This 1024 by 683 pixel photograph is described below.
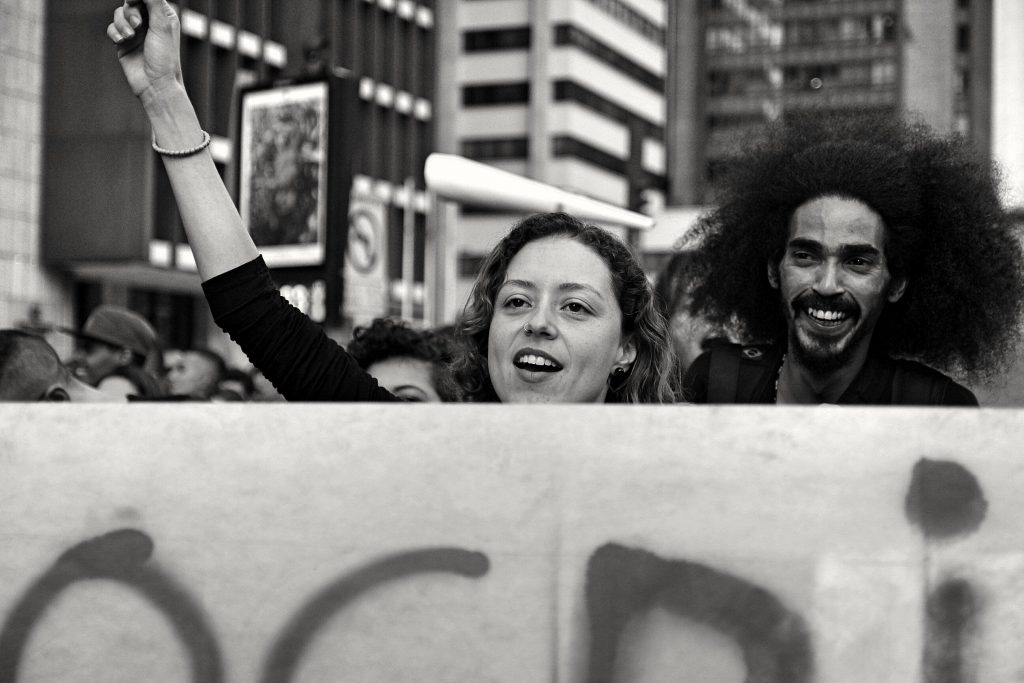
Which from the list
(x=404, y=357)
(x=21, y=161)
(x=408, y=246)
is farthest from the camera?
(x=408, y=246)

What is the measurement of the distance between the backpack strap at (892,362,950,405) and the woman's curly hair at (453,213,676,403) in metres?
0.47

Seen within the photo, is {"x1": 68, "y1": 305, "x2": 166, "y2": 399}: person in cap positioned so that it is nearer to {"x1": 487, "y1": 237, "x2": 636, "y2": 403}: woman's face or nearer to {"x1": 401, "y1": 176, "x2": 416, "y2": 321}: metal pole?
{"x1": 487, "y1": 237, "x2": 636, "y2": 403}: woman's face

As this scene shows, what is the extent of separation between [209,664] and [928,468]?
0.91 meters

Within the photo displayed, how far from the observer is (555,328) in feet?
8.45

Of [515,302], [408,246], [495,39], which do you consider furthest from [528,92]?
[515,302]

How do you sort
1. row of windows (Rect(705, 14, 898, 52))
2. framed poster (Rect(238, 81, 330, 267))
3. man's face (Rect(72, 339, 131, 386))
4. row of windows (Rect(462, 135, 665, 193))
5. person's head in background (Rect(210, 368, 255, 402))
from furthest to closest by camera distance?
row of windows (Rect(705, 14, 898, 52)), row of windows (Rect(462, 135, 665, 193)), framed poster (Rect(238, 81, 330, 267)), person's head in background (Rect(210, 368, 255, 402)), man's face (Rect(72, 339, 131, 386))

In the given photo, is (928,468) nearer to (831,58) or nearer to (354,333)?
(354,333)

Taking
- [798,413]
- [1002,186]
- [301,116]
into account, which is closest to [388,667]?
[798,413]

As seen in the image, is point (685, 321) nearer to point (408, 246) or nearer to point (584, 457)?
point (584, 457)

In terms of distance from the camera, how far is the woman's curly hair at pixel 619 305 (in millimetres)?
2805

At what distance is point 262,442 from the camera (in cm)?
188

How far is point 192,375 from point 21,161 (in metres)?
24.8

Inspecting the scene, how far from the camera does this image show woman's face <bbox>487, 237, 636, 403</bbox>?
100 inches

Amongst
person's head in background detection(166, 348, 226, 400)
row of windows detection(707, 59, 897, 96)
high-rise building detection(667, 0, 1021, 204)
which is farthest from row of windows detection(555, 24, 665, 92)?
person's head in background detection(166, 348, 226, 400)
